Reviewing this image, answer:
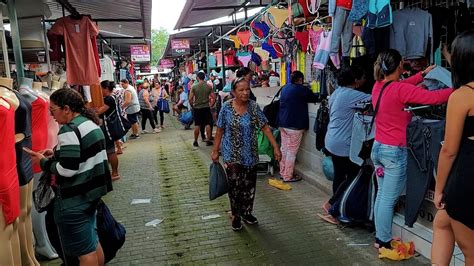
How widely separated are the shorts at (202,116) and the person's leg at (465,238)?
319 inches

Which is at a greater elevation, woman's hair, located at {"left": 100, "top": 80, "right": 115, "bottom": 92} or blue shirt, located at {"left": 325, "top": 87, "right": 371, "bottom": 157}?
Answer: woman's hair, located at {"left": 100, "top": 80, "right": 115, "bottom": 92}

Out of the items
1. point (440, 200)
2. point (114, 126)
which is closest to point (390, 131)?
point (440, 200)

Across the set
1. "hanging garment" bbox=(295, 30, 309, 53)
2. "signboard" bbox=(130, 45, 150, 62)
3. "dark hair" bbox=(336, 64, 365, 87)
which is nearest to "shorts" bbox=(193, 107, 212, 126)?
"hanging garment" bbox=(295, 30, 309, 53)

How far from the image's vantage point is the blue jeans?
3.51 m

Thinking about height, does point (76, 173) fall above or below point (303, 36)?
below

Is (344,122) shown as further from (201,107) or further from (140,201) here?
(201,107)

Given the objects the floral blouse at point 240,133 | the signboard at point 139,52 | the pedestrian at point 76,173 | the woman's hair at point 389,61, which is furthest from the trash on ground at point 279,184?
the signboard at point 139,52

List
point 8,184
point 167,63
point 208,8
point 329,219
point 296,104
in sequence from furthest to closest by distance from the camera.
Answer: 1. point 167,63
2. point 208,8
3. point 296,104
4. point 329,219
5. point 8,184

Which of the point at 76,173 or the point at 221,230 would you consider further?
the point at 221,230

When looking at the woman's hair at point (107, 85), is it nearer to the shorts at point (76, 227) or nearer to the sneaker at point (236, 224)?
the sneaker at point (236, 224)

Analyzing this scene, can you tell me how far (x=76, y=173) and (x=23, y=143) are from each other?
0.73m

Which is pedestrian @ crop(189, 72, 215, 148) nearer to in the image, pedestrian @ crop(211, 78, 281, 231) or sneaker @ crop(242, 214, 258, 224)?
sneaker @ crop(242, 214, 258, 224)

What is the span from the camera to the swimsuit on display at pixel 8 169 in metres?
2.75

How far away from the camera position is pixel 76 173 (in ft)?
9.35
